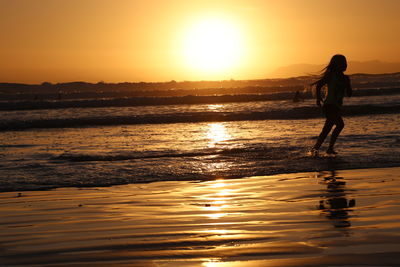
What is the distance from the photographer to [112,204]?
20.4 feet

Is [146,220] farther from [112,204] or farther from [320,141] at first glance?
[320,141]

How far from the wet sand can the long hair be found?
3.84 metres

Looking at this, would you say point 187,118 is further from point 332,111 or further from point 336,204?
point 336,204

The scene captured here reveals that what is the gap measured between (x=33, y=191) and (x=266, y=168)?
12.1 feet

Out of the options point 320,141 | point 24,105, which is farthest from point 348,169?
point 24,105

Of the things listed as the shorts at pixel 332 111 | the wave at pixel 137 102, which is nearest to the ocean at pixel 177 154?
the shorts at pixel 332 111

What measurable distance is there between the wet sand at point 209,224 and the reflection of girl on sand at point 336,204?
10 millimetres

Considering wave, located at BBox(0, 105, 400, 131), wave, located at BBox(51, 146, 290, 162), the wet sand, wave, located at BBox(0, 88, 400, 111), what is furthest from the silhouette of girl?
wave, located at BBox(0, 88, 400, 111)

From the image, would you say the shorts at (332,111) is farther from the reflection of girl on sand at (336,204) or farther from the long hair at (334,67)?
the reflection of girl on sand at (336,204)

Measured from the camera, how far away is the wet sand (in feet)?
12.7

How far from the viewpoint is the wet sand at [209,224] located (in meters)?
3.88

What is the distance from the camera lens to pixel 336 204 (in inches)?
229

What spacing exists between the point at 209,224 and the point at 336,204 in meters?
1.61

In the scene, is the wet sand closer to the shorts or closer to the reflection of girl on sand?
the reflection of girl on sand
